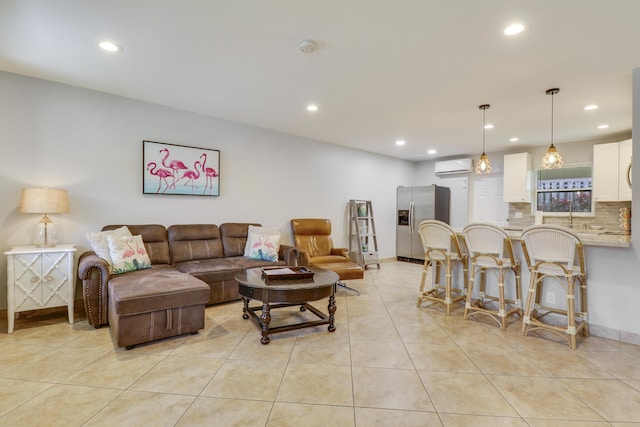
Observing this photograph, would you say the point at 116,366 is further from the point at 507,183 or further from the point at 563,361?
the point at 507,183

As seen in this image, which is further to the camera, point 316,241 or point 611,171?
point 316,241

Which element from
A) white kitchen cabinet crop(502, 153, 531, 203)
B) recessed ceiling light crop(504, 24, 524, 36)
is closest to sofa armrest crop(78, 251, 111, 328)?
recessed ceiling light crop(504, 24, 524, 36)

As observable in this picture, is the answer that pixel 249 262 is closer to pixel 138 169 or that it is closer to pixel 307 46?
pixel 138 169

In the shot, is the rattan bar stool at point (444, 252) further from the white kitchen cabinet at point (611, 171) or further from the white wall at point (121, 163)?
the white kitchen cabinet at point (611, 171)

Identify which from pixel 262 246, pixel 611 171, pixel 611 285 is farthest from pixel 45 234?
pixel 611 171

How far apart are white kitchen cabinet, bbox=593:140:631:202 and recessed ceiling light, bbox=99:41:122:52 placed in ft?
20.5

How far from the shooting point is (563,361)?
2.30m

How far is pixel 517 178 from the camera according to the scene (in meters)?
5.53

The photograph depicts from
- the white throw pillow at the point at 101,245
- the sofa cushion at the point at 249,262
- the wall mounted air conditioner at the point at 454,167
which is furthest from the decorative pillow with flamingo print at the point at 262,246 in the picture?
the wall mounted air conditioner at the point at 454,167

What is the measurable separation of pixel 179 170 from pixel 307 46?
97.7 inches

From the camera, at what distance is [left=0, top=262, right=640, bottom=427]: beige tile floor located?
1.66 m

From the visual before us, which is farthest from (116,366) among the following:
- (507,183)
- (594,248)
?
(507,183)

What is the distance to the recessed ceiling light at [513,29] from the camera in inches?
81.7

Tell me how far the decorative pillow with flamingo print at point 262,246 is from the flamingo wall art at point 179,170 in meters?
0.84
